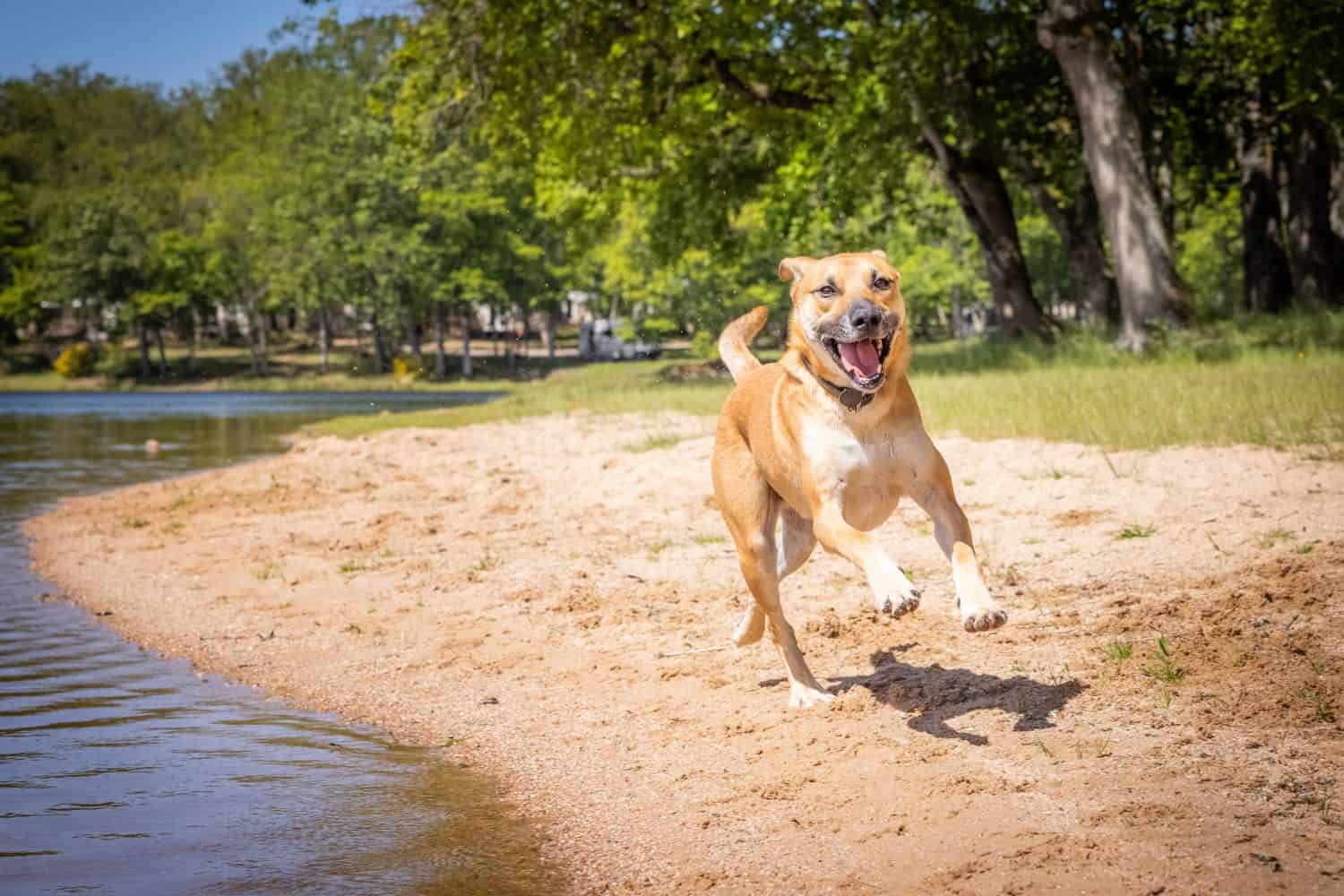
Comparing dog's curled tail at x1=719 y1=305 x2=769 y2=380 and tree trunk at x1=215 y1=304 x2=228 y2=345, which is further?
tree trunk at x1=215 y1=304 x2=228 y2=345

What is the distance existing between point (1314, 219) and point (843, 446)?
26.5 m

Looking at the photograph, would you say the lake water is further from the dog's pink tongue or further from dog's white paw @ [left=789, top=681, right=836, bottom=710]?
the dog's pink tongue

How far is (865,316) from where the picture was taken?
552cm

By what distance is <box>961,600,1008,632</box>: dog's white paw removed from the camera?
5.03 metres

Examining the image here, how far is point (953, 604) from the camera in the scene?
25.6 feet

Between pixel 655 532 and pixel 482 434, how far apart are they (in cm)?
1106

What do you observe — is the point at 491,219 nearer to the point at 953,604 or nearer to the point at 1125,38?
Result: the point at 1125,38

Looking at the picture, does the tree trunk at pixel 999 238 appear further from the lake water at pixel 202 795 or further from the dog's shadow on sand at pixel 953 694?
the lake water at pixel 202 795

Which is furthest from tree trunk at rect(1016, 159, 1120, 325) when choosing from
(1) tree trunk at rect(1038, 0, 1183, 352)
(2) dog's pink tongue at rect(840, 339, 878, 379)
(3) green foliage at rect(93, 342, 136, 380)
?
(3) green foliage at rect(93, 342, 136, 380)

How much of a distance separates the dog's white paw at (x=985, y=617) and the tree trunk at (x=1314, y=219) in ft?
83.0

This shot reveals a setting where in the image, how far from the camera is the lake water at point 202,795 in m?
4.68

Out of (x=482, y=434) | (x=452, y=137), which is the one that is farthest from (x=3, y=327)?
(x=482, y=434)

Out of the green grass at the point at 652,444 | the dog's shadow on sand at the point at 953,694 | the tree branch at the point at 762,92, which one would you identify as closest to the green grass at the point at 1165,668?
the dog's shadow on sand at the point at 953,694

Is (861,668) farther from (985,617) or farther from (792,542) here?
(985,617)
